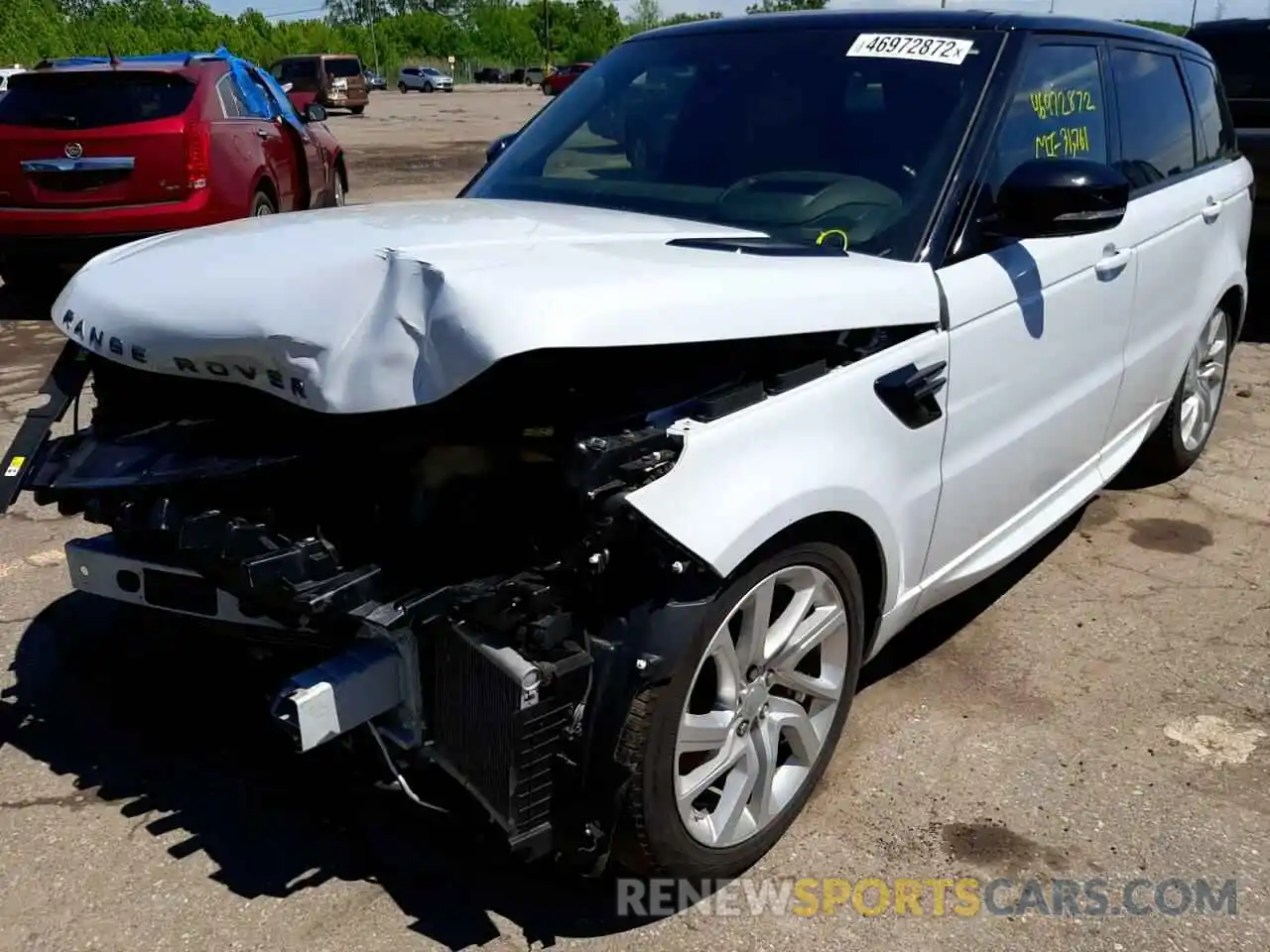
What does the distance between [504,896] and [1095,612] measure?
2.41 meters

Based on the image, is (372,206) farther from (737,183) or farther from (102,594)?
(102,594)

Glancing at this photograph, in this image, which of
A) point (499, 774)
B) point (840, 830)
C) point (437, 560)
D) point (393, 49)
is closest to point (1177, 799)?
point (840, 830)

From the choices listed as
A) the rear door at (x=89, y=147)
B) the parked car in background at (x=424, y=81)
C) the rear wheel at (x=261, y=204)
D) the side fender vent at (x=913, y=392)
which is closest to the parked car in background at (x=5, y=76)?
the rear door at (x=89, y=147)

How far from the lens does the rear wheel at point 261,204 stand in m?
8.91

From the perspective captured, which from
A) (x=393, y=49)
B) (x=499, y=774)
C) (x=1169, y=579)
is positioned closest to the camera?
(x=499, y=774)

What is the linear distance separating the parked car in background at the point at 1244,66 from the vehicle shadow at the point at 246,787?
6040mm

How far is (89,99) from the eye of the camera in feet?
27.0

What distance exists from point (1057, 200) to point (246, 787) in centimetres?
258

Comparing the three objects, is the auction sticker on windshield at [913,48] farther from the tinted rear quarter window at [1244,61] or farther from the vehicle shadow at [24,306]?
the vehicle shadow at [24,306]

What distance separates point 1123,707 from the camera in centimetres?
346

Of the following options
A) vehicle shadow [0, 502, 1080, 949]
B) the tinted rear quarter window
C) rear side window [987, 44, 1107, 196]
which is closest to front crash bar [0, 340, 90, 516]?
vehicle shadow [0, 502, 1080, 949]

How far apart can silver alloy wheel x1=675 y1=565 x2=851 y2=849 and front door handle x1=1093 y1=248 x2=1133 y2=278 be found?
160cm

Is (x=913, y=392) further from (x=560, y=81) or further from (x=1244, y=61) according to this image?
(x=1244, y=61)

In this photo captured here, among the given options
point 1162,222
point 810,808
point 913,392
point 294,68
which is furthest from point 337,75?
point 810,808
